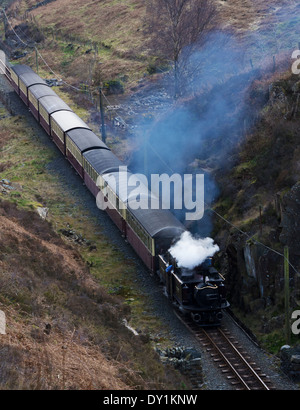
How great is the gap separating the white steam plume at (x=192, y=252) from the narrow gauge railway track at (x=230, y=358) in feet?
8.39

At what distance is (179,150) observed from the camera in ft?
116

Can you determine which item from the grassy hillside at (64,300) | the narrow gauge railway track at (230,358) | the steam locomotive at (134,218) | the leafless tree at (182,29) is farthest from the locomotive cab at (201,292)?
the leafless tree at (182,29)

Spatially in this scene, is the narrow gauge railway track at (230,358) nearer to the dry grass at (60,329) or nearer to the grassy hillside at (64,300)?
the grassy hillside at (64,300)

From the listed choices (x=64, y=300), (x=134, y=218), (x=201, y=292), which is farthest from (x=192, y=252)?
(x=134, y=218)

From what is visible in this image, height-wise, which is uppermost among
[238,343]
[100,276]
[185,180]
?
[185,180]

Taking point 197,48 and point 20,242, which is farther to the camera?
point 197,48

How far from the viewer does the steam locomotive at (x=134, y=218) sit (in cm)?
2159

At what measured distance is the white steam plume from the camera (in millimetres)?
21688

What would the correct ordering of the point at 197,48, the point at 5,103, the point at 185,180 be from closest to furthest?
the point at 185,180, the point at 197,48, the point at 5,103

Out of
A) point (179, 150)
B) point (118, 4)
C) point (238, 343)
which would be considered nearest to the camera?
point (238, 343)

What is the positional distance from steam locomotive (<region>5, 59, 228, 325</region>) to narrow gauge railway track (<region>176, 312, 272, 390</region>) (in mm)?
542

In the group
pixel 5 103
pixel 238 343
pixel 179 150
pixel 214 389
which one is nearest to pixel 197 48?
pixel 179 150
